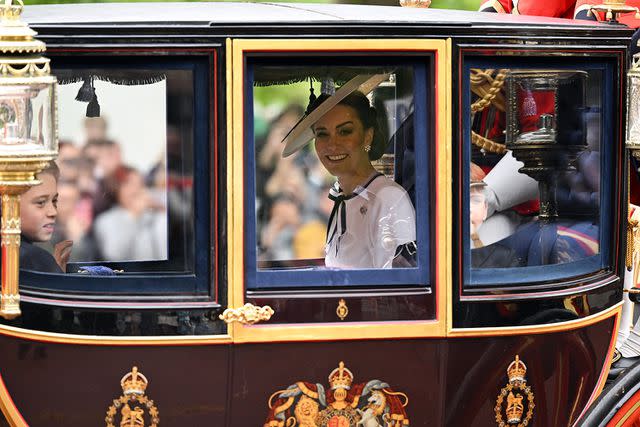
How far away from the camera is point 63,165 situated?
3711 mm

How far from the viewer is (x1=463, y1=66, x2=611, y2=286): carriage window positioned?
3975 millimetres

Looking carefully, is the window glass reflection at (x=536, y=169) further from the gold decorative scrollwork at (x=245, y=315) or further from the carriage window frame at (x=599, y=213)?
the gold decorative scrollwork at (x=245, y=315)

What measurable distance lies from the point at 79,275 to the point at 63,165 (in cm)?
32

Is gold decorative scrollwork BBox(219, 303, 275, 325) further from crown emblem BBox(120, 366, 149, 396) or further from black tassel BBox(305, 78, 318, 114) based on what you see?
black tassel BBox(305, 78, 318, 114)

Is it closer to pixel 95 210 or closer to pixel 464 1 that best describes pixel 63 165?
pixel 95 210

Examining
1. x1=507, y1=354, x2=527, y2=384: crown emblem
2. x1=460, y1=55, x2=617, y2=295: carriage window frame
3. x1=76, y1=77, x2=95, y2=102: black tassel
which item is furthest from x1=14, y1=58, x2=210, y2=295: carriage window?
x1=507, y1=354, x2=527, y2=384: crown emblem

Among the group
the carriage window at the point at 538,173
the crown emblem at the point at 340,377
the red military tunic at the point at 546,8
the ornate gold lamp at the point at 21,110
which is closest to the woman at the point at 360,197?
the carriage window at the point at 538,173

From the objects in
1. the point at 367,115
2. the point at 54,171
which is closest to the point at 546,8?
the point at 367,115

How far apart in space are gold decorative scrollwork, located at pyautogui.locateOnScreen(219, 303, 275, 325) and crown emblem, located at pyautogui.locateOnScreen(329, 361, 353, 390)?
0.27 meters

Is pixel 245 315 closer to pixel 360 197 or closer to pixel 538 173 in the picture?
pixel 360 197

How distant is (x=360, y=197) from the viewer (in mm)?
3959

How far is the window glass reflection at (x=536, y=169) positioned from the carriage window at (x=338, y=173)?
22 centimetres

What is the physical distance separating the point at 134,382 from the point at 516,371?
1.15 m

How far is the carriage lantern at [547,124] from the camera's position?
404 centimetres
